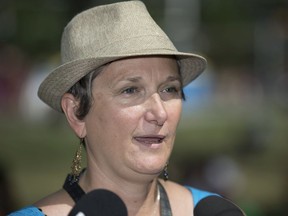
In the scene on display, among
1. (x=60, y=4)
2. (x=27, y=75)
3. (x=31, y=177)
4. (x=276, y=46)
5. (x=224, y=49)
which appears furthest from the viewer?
(x=224, y=49)

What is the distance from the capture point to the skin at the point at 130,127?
2381mm

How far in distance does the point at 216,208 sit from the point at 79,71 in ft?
2.38

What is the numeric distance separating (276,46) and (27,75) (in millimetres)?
5490

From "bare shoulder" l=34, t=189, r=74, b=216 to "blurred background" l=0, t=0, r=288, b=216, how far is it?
5936 mm

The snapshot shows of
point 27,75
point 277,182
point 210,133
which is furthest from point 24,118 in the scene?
point 277,182

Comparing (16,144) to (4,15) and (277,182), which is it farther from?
(277,182)

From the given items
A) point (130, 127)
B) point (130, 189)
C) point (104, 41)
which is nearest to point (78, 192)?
point (130, 189)

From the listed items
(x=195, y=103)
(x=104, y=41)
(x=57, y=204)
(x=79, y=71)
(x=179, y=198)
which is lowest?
(x=195, y=103)

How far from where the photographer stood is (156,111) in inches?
93.6

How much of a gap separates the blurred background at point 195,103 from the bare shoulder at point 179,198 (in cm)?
555

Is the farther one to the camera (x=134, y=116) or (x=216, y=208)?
(x=134, y=116)

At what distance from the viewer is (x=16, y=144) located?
12.2 metres

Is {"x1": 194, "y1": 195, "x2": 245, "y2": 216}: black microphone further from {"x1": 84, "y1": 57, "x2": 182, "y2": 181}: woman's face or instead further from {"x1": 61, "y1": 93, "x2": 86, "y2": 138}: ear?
{"x1": 61, "y1": 93, "x2": 86, "y2": 138}: ear

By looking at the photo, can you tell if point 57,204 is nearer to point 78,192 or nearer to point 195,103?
point 78,192
